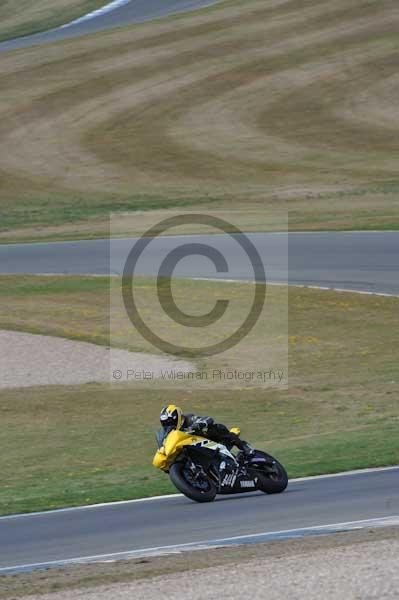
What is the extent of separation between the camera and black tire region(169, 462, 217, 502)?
12.9 meters

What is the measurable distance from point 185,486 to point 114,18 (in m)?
62.8

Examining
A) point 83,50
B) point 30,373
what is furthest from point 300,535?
point 83,50

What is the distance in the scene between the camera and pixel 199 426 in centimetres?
1316

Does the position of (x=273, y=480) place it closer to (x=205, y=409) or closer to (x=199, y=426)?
(x=199, y=426)

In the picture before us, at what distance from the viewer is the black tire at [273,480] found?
1328 centimetres

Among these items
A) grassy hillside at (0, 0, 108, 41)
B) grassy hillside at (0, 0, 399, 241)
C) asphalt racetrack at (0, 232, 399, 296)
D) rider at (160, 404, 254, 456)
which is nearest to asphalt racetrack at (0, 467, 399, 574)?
rider at (160, 404, 254, 456)

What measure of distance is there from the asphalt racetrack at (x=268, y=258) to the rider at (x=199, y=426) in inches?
558

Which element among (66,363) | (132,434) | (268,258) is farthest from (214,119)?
(132,434)

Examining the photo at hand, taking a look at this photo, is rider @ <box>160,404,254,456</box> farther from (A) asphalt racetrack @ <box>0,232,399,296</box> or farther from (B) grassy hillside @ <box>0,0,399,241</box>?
(B) grassy hillside @ <box>0,0,399,241</box>

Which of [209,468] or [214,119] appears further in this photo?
[214,119]

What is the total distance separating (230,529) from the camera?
Answer: 37.8ft

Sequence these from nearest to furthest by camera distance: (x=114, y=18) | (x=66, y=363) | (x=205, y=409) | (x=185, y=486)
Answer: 1. (x=185, y=486)
2. (x=205, y=409)
3. (x=66, y=363)
4. (x=114, y=18)

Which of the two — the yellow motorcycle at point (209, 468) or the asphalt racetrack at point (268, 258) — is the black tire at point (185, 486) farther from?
the asphalt racetrack at point (268, 258)

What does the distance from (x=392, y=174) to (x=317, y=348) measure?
24515 millimetres
